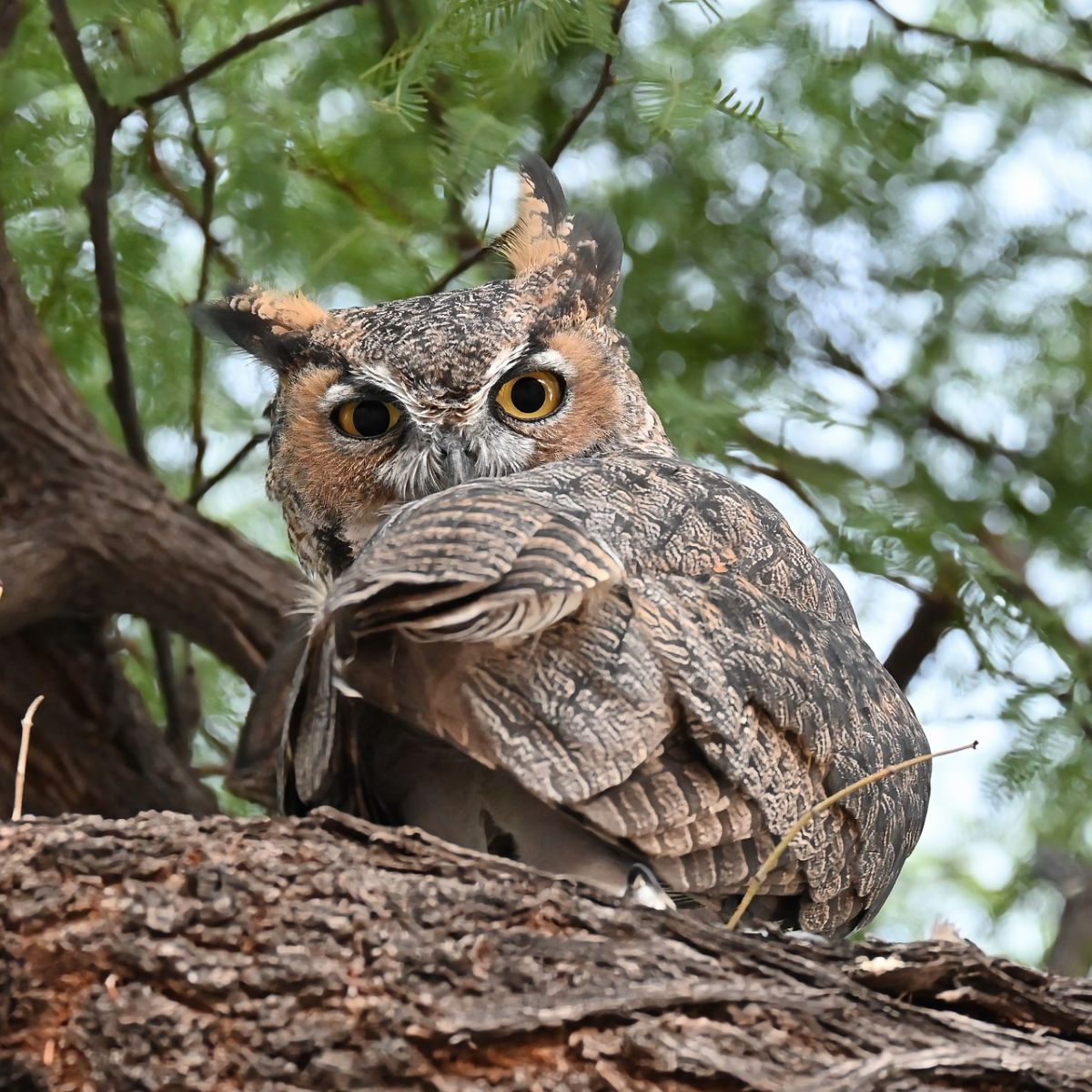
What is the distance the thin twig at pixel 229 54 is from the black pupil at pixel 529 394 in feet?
3.19

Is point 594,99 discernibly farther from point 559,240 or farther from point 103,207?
point 103,207

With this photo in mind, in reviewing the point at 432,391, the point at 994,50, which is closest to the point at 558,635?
the point at 432,391

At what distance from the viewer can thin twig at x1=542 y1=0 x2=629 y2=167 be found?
267 centimetres

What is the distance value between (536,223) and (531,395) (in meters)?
0.56

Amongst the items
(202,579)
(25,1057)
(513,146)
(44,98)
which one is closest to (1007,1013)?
(25,1057)

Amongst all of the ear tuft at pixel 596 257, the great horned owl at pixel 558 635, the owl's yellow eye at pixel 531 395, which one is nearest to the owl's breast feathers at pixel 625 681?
the great horned owl at pixel 558 635

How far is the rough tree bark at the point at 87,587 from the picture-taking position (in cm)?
317

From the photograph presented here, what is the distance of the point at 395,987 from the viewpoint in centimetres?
146

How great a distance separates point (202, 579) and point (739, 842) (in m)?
1.76

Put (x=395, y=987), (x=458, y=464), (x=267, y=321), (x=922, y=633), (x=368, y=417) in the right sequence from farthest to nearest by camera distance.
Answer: (x=922, y=633), (x=267, y=321), (x=368, y=417), (x=458, y=464), (x=395, y=987)

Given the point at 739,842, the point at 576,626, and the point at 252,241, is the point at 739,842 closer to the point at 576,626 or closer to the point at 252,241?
the point at 576,626

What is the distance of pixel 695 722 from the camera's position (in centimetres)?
175

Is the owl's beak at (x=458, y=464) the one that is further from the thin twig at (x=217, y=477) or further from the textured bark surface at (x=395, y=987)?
the thin twig at (x=217, y=477)

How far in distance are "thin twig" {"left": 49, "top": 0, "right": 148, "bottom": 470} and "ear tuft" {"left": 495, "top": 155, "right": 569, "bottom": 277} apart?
0.79 metres
